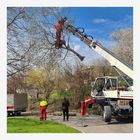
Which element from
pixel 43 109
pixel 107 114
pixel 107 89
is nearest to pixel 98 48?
pixel 107 89

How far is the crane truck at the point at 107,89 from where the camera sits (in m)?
20.0

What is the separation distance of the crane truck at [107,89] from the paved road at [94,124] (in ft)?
1.25

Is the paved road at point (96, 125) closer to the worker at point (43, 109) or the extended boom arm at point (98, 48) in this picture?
the worker at point (43, 109)

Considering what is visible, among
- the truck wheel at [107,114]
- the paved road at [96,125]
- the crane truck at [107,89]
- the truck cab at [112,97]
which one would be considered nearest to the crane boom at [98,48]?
the crane truck at [107,89]

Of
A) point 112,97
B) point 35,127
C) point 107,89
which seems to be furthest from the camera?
point 107,89

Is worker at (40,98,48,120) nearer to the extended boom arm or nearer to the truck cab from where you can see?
the truck cab

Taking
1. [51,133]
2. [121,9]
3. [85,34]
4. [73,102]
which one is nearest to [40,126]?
[51,133]

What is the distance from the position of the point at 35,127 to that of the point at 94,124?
8.27ft

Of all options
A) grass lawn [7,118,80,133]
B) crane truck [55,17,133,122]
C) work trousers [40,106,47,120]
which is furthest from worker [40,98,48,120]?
crane truck [55,17,133,122]

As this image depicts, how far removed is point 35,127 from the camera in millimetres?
19094

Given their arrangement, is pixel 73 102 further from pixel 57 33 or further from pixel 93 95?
pixel 57 33

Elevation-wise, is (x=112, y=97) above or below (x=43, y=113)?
above

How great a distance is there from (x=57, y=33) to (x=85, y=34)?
120 centimetres

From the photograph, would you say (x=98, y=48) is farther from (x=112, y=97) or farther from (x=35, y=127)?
(x=35, y=127)
